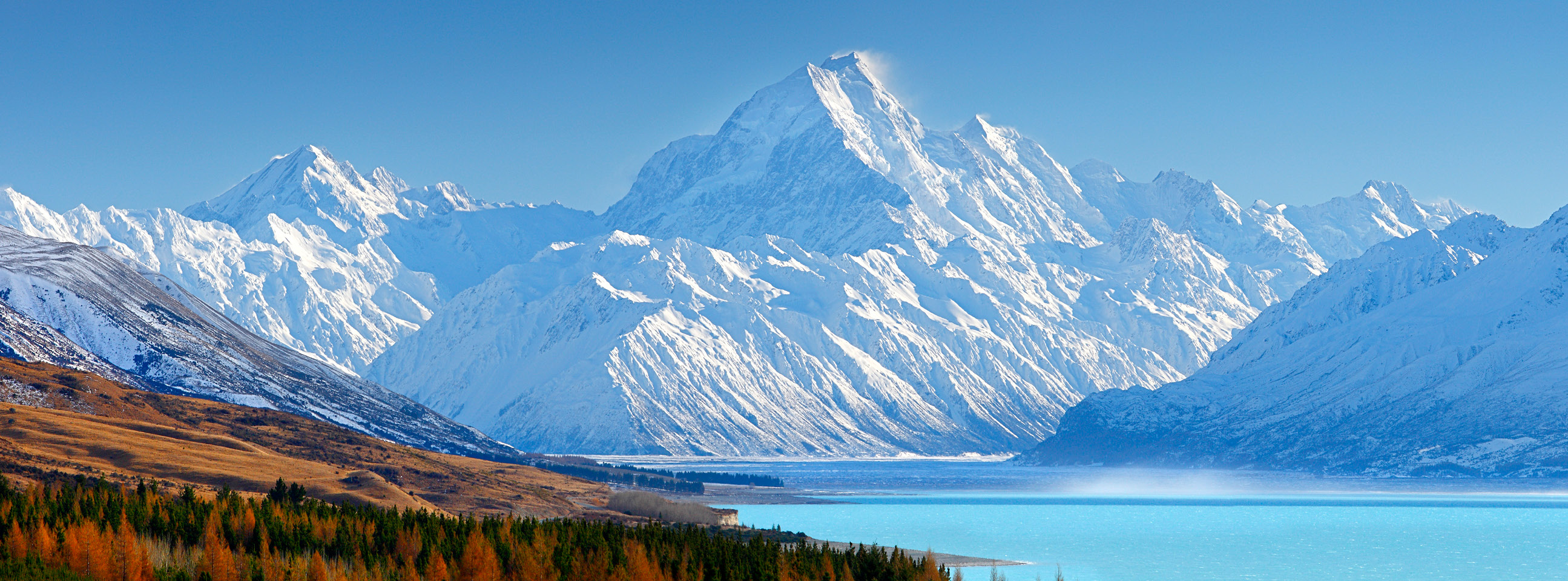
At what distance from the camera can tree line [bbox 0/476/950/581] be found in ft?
262

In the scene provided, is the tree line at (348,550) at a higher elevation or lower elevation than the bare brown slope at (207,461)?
lower

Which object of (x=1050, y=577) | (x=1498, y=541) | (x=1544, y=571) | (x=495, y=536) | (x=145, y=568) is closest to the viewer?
(x=145, y=568)

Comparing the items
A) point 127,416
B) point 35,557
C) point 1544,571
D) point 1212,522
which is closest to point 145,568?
point 35,557

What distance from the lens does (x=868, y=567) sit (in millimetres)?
83062

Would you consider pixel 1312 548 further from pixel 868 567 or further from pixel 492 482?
pixel 492 482

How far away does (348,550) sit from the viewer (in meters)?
94.9

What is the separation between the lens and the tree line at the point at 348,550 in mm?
79812

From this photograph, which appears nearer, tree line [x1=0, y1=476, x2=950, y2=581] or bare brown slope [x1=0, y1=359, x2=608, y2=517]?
tree line [x1=0, y1=476, x2=950, y2=581]

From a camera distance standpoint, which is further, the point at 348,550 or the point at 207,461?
the point at 207,461

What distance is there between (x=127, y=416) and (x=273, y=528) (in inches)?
4474

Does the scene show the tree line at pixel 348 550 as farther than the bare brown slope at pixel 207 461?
No

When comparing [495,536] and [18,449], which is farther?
[18,449]

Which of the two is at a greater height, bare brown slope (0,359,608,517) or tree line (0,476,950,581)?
bare brown slope (0,359,608,517)

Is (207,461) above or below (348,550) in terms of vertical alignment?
above
